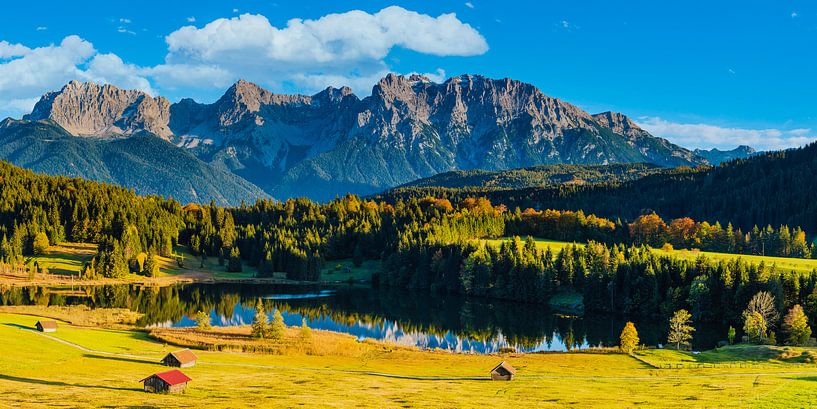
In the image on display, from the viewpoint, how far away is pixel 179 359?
5938cm

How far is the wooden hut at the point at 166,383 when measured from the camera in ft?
155

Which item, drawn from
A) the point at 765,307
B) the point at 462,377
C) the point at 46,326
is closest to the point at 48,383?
the point at 46,326

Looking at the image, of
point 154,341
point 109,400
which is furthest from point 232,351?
point 109,400

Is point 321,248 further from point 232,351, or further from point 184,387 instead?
point 184,387

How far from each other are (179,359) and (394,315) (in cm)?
6710

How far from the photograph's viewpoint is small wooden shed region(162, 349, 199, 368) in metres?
59.3

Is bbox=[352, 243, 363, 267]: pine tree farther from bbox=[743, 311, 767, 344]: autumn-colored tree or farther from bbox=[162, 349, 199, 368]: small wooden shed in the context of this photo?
bbox=[162, 349, 199, 368]: small wooden shed

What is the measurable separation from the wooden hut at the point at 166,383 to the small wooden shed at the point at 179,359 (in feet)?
35.7

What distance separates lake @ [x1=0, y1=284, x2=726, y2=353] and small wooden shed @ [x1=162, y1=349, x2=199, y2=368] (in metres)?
40.6

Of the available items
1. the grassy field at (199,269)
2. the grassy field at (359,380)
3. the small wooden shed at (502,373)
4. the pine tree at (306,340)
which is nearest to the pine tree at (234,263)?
the grassy field at (199,269)

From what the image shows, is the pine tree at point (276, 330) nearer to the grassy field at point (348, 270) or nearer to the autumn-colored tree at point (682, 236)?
the grassy field at point (348, 270)

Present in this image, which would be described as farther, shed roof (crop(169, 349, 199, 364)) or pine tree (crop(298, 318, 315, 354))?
pine tree (crop(298, 318, 315, 354))

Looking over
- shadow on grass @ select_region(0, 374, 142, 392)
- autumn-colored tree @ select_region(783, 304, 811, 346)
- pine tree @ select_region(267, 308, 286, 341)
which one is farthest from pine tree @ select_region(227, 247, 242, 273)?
autumn-colored tree @ select_region(783, 304, 811, 346)

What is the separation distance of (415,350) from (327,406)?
4439 centimetres
